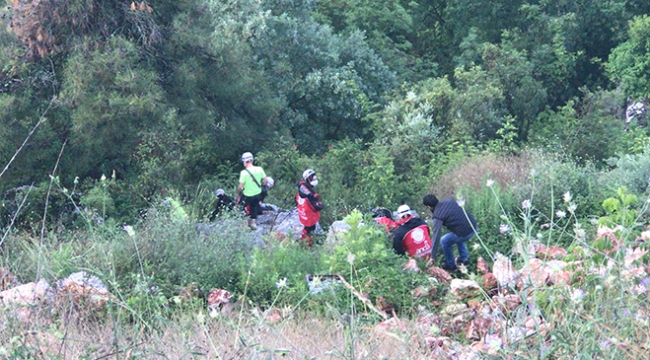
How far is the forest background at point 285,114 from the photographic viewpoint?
42.8 feet

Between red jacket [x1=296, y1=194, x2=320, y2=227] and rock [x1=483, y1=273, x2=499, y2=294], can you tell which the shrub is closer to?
rock [x1=483, y1=273, x2=499, y2=294]

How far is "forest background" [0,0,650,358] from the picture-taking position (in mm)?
13031

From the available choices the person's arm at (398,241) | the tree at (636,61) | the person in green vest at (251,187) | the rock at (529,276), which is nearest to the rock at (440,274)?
the person's arm at (398,241)

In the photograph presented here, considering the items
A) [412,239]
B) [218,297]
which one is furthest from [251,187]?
[218,297]

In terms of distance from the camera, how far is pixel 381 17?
22.4m

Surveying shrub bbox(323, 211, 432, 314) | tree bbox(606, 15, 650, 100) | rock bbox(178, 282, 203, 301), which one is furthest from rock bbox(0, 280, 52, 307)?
tree bbox(606, 15, 650, 100)

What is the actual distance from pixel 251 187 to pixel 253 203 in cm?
27

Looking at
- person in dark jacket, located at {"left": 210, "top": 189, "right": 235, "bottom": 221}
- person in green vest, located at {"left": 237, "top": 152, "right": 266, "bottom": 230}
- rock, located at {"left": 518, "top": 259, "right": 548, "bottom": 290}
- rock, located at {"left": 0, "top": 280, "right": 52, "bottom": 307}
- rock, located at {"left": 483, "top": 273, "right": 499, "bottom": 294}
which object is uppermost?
rock, located at {"left": 518, "top": 259, "right": 548, "bottom": 290}

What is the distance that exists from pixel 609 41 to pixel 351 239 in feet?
51.6

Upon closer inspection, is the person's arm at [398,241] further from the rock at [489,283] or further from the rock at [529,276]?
the rock at [529,276]

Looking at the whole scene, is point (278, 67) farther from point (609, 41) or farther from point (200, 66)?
point (609, 41)

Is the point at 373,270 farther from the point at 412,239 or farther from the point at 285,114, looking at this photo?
the point at 285,114

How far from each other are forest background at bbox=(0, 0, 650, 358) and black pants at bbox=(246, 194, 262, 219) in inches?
27.0

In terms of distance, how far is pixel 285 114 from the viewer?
1780cm
